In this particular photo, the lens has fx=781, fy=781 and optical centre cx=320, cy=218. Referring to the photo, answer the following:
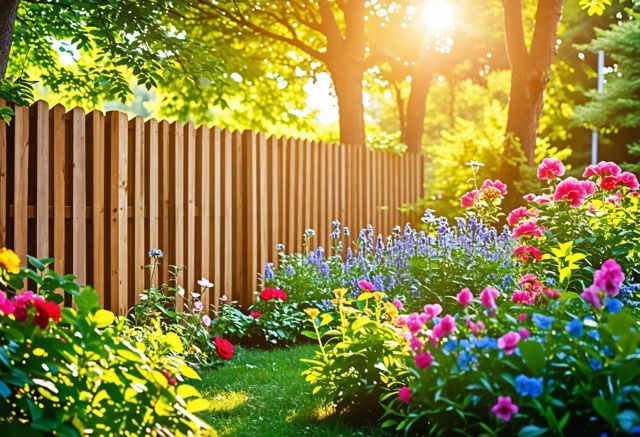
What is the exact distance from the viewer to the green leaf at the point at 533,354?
9.54ft

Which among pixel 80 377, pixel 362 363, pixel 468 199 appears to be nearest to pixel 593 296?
pixel 362 363

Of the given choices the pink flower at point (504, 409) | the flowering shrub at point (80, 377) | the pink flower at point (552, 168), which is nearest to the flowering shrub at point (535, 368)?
the pink flower at point (504, 409)

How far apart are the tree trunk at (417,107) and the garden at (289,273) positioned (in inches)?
79.2

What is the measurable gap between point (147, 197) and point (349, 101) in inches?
283

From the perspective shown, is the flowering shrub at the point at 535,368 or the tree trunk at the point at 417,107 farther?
the tree trunk at the point at 417,107

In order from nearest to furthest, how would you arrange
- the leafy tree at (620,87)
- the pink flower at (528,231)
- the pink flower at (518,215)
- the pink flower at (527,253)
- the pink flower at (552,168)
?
1. the pink flower at (527,253)
2. the pink flower at (528,231)
3. the pink flower at (518,215)
4. the pink flower at (552,168)
5. the leafy tree at (620,87)

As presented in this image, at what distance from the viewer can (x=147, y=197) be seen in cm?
652

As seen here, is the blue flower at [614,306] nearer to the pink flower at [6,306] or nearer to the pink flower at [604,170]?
the pink flower at [6,306]

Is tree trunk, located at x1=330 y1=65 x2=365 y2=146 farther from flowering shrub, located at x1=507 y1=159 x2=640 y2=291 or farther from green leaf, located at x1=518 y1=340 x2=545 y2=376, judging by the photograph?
green leaf, located at x1=518 y1=340 x2=545 y2=376

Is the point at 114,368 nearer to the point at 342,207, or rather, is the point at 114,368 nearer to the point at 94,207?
the point at 94,207

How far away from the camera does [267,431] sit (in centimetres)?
412

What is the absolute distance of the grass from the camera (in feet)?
13.5

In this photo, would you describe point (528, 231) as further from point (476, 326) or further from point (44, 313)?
point (44, 313)

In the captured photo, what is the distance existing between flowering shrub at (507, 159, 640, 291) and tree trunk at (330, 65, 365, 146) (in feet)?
22.9
